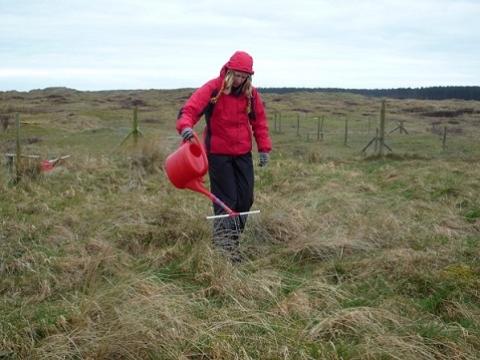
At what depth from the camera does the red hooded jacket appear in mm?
4402

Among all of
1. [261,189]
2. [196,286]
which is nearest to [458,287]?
[196,286]

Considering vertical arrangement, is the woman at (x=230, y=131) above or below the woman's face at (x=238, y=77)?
below


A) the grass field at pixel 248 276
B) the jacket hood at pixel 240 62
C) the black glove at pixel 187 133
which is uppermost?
the jacket hood at pixel 240 62

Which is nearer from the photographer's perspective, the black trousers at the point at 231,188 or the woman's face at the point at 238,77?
the woman's face at the point at 238,77

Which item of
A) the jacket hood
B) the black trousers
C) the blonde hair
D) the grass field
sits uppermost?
the jacket hood

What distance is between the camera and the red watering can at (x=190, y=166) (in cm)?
448

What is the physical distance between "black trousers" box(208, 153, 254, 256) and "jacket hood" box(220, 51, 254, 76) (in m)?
0.75

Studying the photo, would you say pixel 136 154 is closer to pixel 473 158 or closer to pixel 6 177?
pixel 6 177

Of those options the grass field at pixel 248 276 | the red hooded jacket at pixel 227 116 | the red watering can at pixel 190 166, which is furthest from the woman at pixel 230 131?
the grass field at pixel 248 276

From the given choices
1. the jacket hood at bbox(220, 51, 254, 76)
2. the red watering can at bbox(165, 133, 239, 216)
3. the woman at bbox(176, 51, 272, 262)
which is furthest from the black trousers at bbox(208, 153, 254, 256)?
the jacket hood at bbox(220, 51, 254, 76)

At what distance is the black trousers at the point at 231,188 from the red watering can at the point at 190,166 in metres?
0.12

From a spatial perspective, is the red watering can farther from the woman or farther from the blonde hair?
the blonde hair

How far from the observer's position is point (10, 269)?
162 inches

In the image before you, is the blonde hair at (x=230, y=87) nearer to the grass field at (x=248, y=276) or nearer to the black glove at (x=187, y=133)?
the black glove at (x=187, y=133)
